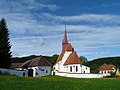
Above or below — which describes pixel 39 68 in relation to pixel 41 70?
above

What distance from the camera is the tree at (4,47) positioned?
205ft

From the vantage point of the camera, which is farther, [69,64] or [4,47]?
[69,64]

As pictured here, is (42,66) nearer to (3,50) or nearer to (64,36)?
(3,50)

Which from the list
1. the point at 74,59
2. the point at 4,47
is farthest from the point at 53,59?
the point at 4,47

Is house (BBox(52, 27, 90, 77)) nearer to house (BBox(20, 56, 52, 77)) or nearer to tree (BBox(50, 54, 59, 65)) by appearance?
house (BBox(20, 56, 52, 77))

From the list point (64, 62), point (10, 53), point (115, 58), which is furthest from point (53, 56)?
point (115, 58)

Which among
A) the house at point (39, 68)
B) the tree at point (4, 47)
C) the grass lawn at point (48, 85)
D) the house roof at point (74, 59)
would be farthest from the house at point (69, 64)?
the grass lawn at point (48, 85)

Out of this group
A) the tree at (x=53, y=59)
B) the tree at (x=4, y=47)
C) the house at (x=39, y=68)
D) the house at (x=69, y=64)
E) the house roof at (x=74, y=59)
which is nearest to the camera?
the tree at (x=4, y=47)

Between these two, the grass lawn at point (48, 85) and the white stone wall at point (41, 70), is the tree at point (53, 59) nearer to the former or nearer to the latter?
the white stone wall at point (41, 70)

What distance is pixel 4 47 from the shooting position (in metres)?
65.3

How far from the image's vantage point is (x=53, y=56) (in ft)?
344

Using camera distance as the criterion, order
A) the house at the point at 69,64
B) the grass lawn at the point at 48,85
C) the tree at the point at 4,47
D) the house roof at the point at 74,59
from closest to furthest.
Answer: the grass lawn at the point at 48,85 < the tree at the point at 4,47 < the house at the point at 69,64 < the house roof at the point at 74,59

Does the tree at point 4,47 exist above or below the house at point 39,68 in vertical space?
above

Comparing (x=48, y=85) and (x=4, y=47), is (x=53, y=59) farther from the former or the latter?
(x=48, y=85)
